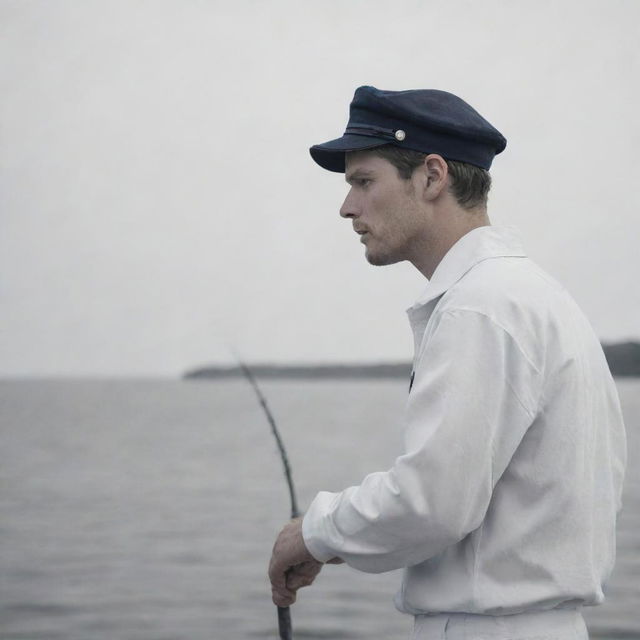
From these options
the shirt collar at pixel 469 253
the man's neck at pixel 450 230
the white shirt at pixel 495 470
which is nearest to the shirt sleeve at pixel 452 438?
the white shirt at pixel 495 470

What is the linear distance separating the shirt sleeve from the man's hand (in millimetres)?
140

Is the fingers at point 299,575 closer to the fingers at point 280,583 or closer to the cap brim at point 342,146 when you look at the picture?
the fingers at point 280,583

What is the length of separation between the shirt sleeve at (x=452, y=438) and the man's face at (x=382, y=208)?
0.26 m

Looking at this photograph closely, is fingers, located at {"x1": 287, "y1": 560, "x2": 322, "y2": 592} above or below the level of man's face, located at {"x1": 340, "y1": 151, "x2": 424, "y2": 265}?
below

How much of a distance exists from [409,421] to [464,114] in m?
0.50

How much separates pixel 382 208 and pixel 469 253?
0.17 m

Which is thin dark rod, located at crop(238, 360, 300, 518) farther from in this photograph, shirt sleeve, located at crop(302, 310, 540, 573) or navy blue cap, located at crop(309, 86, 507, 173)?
navy blue cap, located at crop(309, 86, 507, 173)

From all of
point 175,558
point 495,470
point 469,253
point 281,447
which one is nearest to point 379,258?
point 469,253

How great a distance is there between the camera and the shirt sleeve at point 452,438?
4.41 ft

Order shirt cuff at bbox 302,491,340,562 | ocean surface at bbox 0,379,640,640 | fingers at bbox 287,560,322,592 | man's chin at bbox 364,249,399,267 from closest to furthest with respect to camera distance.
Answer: shirt cuff at bbox 302,491,340,562 → fingers at bbox 287,560,322,592 → man's chin at bbox 364,249,399,267 → ocean surface at bbox 0,379,640,640

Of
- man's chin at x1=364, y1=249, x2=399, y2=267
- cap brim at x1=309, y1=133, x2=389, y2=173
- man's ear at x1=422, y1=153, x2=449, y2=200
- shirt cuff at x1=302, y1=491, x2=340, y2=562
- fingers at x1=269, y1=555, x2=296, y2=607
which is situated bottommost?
fingers at x1=269, y1=555, x2=296, y2=607

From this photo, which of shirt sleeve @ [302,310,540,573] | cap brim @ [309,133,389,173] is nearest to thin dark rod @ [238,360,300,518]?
shirt sleeve @ [302,310,540,573]

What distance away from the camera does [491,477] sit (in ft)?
4.46

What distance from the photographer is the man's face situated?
1609 mm
